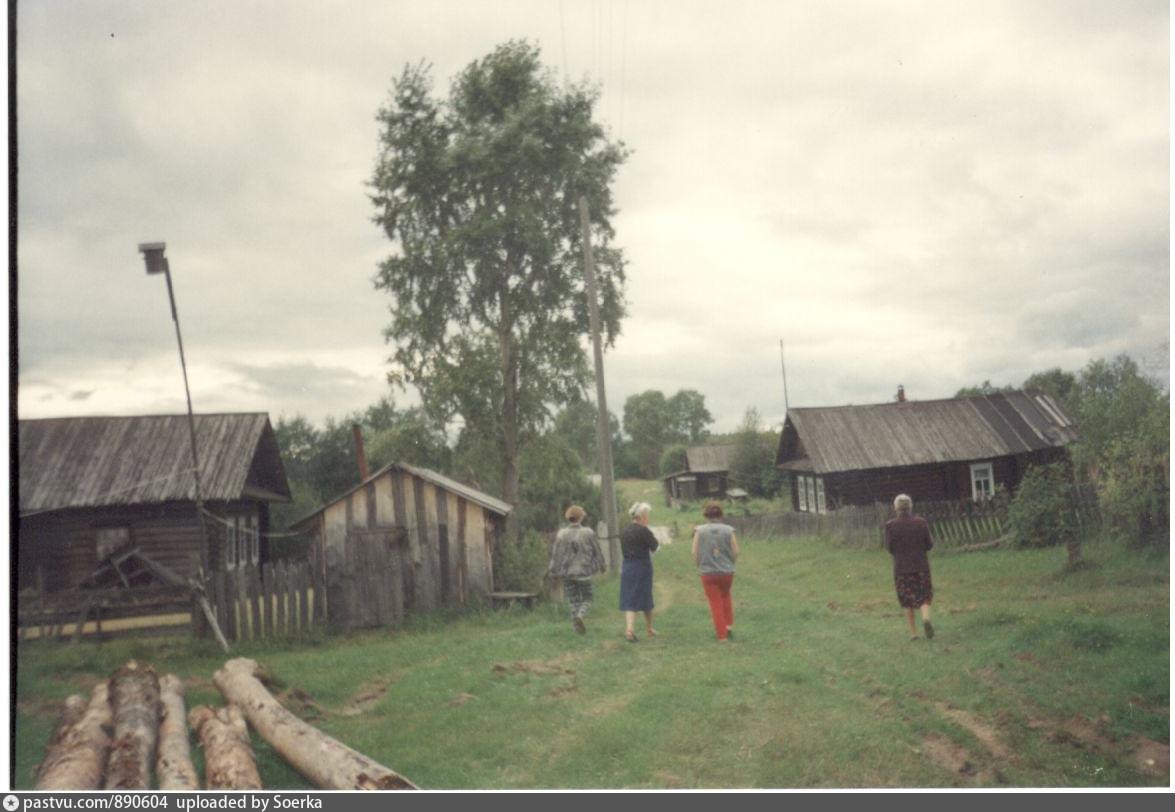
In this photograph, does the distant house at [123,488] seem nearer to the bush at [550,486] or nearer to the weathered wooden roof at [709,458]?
the bush at [550,486]

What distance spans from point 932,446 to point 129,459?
10.4 meters

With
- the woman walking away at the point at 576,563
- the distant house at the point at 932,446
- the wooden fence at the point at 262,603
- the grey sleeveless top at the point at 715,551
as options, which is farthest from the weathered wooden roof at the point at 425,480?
the distant house at the point at 932,446

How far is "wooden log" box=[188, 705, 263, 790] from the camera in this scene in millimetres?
4926

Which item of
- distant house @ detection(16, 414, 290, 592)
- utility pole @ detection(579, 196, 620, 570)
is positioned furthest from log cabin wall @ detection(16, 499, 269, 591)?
utility pole @ detection(579, 196, 620, 570)

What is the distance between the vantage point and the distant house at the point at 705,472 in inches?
406

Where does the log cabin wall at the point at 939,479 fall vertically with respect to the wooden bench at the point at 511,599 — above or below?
above

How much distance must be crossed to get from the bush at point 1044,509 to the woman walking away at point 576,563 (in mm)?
4862

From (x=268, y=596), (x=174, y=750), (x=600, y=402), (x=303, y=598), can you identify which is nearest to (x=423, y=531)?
(x=303, y=598)

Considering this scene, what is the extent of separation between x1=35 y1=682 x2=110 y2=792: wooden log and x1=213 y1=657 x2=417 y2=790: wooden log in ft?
3.22

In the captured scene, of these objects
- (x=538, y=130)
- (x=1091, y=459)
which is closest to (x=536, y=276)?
(x=538, y=130)

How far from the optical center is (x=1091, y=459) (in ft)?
26.0

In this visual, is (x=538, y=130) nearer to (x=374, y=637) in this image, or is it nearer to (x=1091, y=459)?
(x=374, y=637)

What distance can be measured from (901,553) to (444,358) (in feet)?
30.7

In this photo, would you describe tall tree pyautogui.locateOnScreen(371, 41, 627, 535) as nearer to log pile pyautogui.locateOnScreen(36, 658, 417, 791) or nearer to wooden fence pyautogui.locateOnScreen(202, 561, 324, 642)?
wooden fence pyautogui.locateOnScreen(202, 561, 324, 642)
